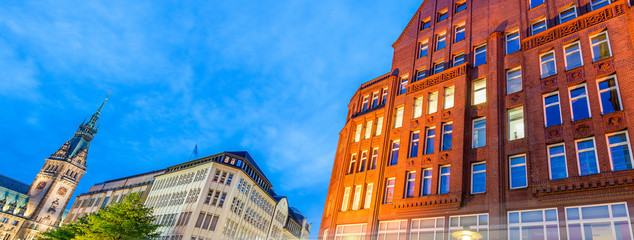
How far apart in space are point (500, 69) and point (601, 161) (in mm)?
9706

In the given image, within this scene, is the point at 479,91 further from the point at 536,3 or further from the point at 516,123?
the point at 536,3

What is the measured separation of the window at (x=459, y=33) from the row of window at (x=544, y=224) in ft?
53.9

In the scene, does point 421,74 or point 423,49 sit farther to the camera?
point 423,49

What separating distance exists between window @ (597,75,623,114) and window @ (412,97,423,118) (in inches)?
462

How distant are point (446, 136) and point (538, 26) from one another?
33.8 feet

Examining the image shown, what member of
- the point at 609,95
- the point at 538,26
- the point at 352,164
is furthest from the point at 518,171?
the point at 352,164

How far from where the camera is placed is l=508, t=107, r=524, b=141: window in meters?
22.6

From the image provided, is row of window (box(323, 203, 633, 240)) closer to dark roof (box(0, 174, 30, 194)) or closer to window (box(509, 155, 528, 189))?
window (box(509, 155, 528, 189))

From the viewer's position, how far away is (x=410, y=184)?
26547 mm

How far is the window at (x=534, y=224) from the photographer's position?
18.3 metres

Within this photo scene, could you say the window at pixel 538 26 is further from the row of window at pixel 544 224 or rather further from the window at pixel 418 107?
the row of window at pixel 544 224

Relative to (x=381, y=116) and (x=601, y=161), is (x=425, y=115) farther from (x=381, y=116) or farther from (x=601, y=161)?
(x=601, y=161)

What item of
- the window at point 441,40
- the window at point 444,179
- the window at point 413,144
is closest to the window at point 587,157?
the window at point 444,179

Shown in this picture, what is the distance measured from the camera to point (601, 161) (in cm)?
1803
